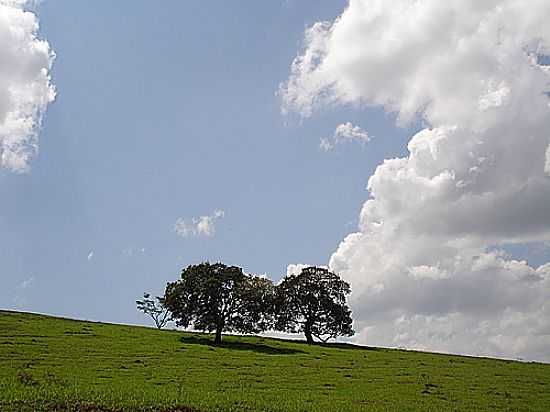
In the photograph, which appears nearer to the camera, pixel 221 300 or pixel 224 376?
pixel 224 376

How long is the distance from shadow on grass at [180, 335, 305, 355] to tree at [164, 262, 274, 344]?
142 centimetres

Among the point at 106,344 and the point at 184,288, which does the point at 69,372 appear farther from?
the point at 184,288

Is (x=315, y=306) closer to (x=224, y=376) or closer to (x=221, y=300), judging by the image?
(x=221, y=300)

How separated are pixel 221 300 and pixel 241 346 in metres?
6.22

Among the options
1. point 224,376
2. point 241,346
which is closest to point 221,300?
point 241,346

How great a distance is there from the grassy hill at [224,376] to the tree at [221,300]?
7.76 ft

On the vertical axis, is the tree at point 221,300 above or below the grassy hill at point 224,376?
above

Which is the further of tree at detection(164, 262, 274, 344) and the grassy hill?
tree at detection(164, 262, 274, 344)

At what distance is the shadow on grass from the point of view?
240 ft

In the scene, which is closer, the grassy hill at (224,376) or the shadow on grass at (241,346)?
the grassy hill at (224,376)

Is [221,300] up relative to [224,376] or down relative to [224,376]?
up

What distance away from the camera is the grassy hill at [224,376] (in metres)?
34.9

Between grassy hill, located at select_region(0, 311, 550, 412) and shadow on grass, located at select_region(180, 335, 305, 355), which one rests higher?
shadow on grass, located at select_region(180, 335, 305, 355)

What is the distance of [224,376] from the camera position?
4897cm
